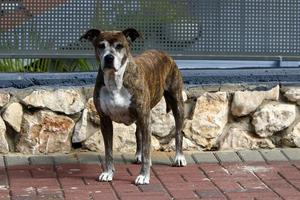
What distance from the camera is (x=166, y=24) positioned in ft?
28.5

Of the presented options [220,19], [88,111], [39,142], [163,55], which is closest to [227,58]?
[220,19]

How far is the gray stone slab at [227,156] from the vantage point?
8180 millimetres

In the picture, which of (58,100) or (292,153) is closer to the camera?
(58,100)

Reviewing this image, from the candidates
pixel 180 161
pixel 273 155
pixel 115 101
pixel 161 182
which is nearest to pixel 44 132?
pixel 115 101

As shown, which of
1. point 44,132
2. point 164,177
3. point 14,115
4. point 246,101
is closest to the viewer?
point 164,177

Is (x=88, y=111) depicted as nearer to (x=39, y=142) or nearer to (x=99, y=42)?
(x=39, y=142)

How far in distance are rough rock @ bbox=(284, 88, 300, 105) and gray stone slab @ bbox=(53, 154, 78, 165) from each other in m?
2.25

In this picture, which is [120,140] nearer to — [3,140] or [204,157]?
[204,157]

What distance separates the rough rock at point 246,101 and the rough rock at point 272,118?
0.08m

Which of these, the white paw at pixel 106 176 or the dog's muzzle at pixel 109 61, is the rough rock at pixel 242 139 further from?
the dog's muzzle at pixel 109 61

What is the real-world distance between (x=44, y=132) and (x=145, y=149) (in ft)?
4.40

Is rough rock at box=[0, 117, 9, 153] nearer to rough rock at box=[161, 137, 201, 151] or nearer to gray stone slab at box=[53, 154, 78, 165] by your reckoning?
gray stone slab at box=[53, 154, 78, 165]

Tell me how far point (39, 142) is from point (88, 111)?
1.85ft

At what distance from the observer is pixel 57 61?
8.73 meters
